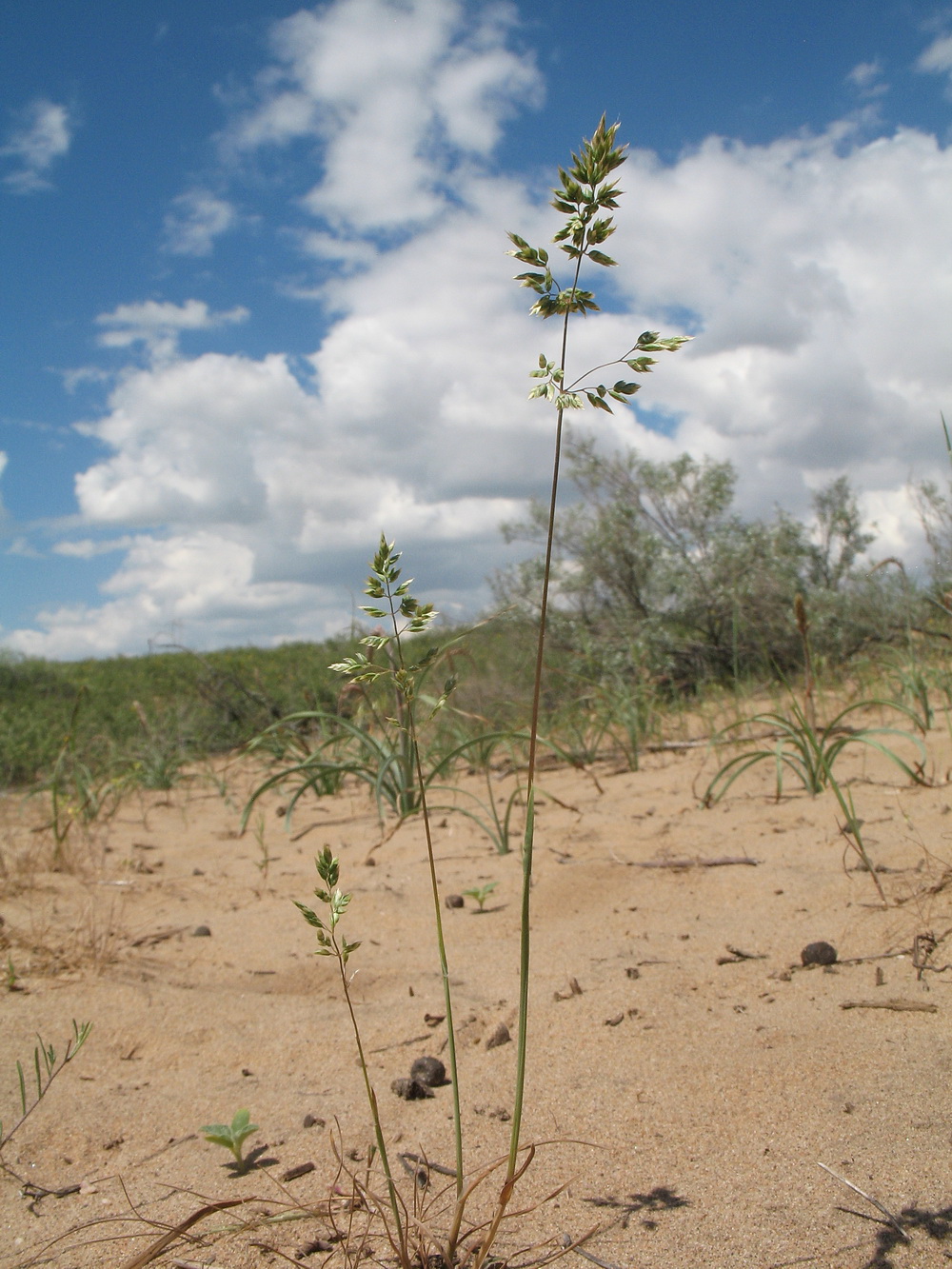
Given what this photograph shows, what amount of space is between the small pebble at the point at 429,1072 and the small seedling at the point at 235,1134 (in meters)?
0.37

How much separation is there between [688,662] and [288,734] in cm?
367

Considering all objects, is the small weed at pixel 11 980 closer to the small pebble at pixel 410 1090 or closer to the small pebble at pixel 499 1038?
the small pebble at pixel 410 1090

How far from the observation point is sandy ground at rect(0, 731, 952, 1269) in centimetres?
132

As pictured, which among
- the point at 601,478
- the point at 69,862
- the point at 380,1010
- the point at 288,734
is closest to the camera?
the point at 380,1010

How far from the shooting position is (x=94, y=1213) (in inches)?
55.4

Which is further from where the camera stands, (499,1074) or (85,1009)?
(85,1009)

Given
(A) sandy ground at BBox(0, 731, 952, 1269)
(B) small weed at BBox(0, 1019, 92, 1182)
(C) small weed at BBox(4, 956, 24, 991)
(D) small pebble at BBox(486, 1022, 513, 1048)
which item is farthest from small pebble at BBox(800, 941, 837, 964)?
(C) small weed at BBox(4, 956, 24, 991)

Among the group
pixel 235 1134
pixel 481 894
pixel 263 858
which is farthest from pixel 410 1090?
pixel 263 858

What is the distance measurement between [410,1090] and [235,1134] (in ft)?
1.22

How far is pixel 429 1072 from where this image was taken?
5.87 feet

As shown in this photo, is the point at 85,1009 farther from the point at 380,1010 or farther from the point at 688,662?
the point at 688,662

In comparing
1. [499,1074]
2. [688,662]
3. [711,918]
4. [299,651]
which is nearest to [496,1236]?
[499,1074]

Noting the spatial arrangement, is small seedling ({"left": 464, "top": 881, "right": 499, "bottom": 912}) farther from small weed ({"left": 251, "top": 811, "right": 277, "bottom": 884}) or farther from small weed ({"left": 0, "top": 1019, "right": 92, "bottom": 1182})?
small weed ({"left": 0, "top": 1019, "right": 92, "bottom": 1182})

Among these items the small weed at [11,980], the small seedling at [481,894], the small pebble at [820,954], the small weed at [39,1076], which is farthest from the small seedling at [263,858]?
the small pebble at [820,954]
